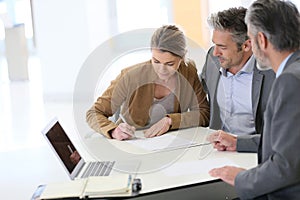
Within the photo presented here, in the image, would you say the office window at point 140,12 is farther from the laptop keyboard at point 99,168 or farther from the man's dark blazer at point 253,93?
the laptop keyboard at point 99,168

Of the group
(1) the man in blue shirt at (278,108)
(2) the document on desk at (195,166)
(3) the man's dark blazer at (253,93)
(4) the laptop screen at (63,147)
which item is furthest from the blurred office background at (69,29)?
(1) the man in blue shirt at (278,108)

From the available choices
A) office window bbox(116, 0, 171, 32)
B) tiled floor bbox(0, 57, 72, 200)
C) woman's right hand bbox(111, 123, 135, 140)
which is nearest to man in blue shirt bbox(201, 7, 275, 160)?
woman's right hand bbox(111, 123, 135, 140)

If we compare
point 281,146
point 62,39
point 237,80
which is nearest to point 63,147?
point 281,146

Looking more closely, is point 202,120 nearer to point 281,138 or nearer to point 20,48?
point 281,138

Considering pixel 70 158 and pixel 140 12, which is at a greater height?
pixel 140 12

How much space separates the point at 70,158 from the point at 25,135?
10.2ft

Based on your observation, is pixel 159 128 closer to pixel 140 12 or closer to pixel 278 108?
pixel 278 108

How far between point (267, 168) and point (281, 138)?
11cm

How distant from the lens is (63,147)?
1.84 m

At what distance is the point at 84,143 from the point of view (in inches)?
88.0

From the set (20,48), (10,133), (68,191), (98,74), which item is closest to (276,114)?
(68,191)

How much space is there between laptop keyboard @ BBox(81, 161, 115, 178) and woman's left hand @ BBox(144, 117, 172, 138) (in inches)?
16.0

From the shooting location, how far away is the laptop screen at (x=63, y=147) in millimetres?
1776

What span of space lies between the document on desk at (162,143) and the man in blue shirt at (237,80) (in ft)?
0.43
